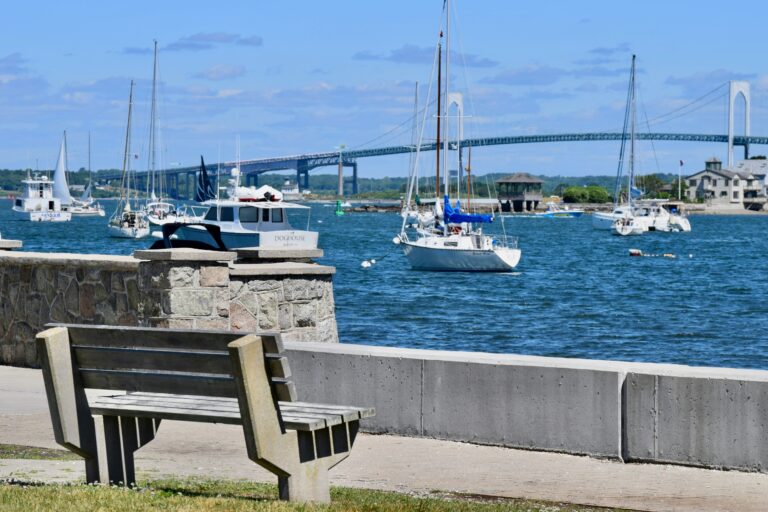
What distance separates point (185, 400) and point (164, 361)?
57 cm

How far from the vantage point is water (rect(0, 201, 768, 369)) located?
26406mm

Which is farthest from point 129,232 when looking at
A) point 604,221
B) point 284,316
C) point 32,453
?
point 32,453

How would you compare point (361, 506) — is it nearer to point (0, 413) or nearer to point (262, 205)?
point (0, 413)

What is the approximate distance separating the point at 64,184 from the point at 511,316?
3896 inches

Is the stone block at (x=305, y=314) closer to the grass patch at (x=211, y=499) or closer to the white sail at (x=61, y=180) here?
the grass patch at (x=211, y=499)

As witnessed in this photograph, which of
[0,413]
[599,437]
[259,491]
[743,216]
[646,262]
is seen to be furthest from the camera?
[743,216]

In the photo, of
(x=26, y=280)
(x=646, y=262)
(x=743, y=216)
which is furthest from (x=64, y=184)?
(x=26, y=280)

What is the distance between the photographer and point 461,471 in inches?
284

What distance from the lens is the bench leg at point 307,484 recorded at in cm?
596

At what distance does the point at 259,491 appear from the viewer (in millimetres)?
6465

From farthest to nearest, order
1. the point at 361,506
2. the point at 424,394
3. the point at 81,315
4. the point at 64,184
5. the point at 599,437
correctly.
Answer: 1. the point at 64,184
2. the point at 81,315
3. the point at 424,394
4. the point at 599,437
5. the point at 361,506

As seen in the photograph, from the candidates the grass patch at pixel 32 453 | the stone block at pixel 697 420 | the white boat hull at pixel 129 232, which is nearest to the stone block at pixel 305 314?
the grass patch at pixel 32 453

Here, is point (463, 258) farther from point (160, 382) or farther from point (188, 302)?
point (160, 382)

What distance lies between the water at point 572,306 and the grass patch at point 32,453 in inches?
685
